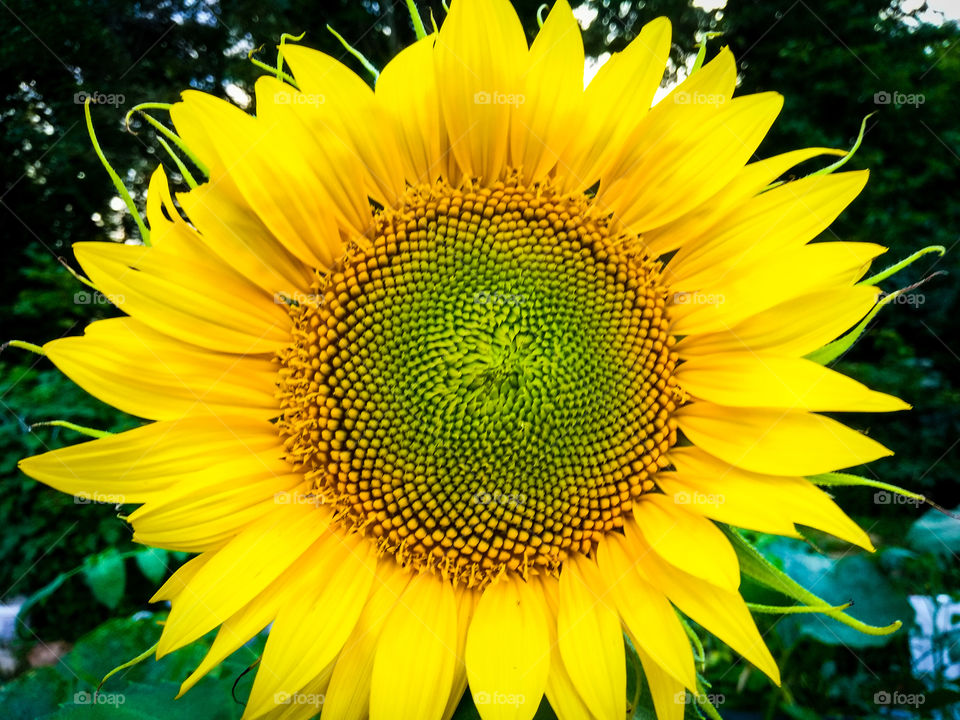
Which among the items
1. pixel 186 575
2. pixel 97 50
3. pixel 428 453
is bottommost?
pixel 186 575

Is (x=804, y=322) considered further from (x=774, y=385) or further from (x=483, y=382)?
(x=483, y=382)

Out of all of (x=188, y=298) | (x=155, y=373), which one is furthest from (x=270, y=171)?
(x=155, y=373)

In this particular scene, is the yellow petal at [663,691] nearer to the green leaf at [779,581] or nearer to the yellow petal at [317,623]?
the green leaf at [779,581]

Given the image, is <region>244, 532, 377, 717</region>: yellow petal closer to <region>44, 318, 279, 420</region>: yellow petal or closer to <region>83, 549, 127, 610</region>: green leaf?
<region>44, 318, 279, 420</region>: yellow petal

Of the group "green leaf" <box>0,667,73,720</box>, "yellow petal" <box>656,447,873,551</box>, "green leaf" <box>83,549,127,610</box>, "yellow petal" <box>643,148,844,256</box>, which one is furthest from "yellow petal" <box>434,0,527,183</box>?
"green leaf" <box>83,549,127,610</box>

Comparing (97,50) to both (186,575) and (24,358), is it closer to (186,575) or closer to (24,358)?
(24,358)

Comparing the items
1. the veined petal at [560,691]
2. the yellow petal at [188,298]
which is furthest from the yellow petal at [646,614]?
the yellow petal at [188,298]

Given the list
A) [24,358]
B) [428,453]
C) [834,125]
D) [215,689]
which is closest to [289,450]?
[428,453]
